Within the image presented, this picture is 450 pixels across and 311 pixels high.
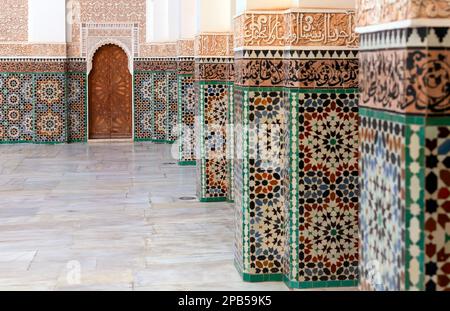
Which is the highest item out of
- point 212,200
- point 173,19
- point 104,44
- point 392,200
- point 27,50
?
point 173,19

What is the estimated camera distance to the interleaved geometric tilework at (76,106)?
9.00 m

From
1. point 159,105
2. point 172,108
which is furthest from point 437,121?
point 159,105

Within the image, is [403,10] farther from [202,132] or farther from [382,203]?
[202,132]

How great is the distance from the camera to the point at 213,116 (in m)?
5.18

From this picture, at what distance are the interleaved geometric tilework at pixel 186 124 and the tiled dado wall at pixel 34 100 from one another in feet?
7.44

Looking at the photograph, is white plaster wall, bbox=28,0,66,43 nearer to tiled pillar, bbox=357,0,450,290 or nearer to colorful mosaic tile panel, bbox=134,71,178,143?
colorful mosaic tile panel, bbox=134,71,178,143

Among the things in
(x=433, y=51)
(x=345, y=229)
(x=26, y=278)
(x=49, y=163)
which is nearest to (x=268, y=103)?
(x=345, y=229)

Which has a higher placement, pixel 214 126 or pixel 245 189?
pixel 214 126

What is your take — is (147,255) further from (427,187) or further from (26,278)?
→ (427,187)

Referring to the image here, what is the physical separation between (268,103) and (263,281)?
71cm

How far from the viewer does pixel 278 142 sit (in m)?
2.99

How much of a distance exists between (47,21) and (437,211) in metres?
7.95

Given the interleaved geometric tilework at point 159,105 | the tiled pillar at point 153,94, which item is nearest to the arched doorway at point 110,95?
the tiled pillar at point 153,94

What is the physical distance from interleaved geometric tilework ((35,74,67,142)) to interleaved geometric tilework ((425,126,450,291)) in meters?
7.79
